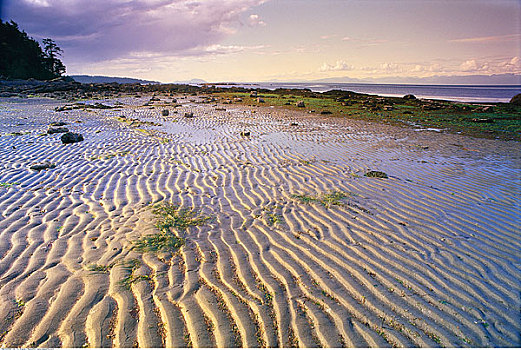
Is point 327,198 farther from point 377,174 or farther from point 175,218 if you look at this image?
point 175,218

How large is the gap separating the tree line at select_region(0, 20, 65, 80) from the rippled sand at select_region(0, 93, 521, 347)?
5536cm

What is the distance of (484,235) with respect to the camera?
4.20 meters

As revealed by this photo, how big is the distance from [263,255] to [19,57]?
67.3m

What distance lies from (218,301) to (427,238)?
3.03 m

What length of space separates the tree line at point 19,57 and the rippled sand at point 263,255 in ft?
182

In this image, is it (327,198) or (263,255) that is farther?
(327,198)

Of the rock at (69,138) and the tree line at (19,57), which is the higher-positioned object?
the tree line at (19,57)

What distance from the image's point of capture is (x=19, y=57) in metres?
51.1

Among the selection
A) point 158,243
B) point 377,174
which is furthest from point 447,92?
point 158,243

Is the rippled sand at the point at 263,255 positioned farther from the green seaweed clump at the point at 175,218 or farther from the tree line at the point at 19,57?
the tree line at the point at 19,57

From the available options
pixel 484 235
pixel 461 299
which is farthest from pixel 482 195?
pixel 461 299

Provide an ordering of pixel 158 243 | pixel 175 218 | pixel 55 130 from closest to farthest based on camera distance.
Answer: pixel 158 243 < pixel 175 218 < pixel 55 130

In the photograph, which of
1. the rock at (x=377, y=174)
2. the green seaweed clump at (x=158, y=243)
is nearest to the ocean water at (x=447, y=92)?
the rock at (x=377, y=174)

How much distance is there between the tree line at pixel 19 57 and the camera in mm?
48656
